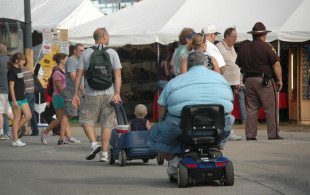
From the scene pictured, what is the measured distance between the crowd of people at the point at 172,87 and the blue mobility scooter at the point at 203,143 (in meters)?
0.15

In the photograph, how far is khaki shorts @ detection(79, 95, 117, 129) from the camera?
1013 cm

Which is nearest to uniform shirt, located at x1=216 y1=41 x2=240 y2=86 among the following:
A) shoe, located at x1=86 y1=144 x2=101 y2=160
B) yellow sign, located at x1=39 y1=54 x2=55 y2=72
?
shoe, located at x1=86 y1=144 x2=101 y2=160

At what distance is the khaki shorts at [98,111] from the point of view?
1013 centimetres

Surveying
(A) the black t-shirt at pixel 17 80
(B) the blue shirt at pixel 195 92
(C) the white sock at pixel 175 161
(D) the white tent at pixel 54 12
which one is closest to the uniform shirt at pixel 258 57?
(A) the black t-shirt at pixel 17 80

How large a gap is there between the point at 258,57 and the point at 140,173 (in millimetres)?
4120

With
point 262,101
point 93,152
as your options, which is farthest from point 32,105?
point 93,152

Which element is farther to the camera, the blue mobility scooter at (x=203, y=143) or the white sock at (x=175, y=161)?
the white sock at (x=175, y=161)

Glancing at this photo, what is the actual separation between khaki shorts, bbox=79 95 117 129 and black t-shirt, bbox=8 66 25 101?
12.1 feet

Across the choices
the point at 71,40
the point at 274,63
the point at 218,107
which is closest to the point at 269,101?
the point at 274,63

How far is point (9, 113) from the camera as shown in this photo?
595 inches

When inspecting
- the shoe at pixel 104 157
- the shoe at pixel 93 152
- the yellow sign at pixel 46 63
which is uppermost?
the yellow sign at pixel 46 63

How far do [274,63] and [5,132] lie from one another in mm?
6490

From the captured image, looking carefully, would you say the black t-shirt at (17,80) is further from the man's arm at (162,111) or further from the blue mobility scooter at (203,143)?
the blue mobility scooter at (203,143)

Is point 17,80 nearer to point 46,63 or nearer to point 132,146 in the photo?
point 132,146
